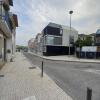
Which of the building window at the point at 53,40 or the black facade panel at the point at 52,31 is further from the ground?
the black facade panel at the point at 52,31

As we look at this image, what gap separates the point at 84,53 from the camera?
31953 millimetres

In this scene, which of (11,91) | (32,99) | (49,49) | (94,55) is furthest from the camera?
(49,49)

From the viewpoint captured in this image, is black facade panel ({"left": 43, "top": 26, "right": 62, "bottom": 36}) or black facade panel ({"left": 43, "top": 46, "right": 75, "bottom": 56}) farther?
black facade panel ({"left": 43, "top": 26, "right": 62, "bottom": 36})

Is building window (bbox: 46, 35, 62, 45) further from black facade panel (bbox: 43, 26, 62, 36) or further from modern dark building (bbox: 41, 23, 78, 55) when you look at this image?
black facade panel (bbox: 43, 26, 62, 36)

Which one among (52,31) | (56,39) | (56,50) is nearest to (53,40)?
(56,39)

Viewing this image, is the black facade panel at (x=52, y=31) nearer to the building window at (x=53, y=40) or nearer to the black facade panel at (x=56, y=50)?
the building window at (x=53, y=40)

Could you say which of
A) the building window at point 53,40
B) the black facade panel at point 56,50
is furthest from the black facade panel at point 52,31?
the black facade panel at point 56,50

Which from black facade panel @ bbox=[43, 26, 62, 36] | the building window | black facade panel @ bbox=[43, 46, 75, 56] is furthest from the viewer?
black facade panel @ bbox=[43, 26, 62, 36]

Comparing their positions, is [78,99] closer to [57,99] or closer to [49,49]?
[57,99]

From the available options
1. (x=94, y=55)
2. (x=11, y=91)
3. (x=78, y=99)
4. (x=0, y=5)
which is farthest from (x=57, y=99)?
(x=94, y=55)

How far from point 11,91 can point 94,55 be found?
2586cm

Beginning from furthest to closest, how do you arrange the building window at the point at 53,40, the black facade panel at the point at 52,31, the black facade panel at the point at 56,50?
the black facade panel at the point at 52,31
the black facade panel at the point at 56,50
the building window at the point at 53,40

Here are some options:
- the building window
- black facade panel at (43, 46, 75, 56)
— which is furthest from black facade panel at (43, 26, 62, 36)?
black facade panel at (43, 46, 75, 56)

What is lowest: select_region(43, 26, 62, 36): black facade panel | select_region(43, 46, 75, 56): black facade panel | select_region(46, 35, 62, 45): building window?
select_region(43, 46, 75, 56): black facade panel
